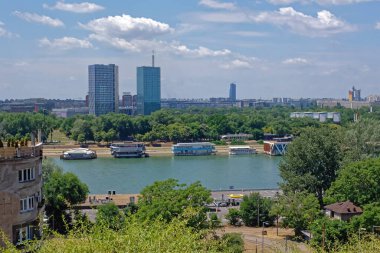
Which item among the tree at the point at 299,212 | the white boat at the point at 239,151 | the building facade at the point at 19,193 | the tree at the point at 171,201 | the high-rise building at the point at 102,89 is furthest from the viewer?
the high-rise building at the point at 102,89

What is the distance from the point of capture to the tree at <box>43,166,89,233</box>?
18.1m

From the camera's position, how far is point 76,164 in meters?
43.6

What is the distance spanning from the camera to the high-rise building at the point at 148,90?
117m

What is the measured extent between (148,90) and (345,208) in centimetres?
10335

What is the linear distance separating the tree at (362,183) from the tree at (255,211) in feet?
9.65

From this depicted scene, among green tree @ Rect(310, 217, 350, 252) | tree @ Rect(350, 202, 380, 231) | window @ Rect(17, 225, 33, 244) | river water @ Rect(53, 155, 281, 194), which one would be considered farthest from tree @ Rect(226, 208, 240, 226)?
window @ Rect(17, 225, 33, 244)

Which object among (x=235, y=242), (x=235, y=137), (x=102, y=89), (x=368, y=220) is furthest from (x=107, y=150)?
(x=102, y=89)

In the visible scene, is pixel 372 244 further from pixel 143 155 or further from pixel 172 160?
pixel 143 155

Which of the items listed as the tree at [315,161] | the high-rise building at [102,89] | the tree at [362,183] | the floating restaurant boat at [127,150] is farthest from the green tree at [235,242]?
the high-rise building at [102,89]

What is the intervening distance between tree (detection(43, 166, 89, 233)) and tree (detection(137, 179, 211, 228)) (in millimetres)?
3548

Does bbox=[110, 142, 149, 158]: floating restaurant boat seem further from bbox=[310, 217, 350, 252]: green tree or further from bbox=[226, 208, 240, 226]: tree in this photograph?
bbox=[310, 217, 350, 252]: green tree

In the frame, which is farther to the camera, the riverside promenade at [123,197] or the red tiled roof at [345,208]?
the riverside promenade at [123,197]

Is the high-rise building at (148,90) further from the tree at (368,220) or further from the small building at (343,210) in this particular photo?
the tree at (368,220)

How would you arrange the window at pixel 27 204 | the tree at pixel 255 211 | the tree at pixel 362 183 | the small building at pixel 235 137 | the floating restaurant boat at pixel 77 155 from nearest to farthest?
the window at pixel 27 204 < the tree at pixel 362 183 < the tree at pixel 255 211 < the floating restaurant boat at pixel 77 155 < the small building at pixel 235 137
